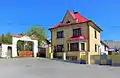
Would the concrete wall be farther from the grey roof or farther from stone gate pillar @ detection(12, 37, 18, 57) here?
the grey roof

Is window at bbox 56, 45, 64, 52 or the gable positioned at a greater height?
the gable

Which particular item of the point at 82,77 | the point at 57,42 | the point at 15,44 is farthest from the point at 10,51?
the point at 82,77

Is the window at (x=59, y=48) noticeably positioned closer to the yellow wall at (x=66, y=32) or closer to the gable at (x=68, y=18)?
A: the yellow wall at (x=66, y=32)

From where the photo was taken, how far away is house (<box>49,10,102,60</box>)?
105 ft

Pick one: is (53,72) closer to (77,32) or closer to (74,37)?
(74,37)

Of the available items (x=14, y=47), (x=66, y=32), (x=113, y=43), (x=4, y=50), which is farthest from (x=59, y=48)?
(x=113, y=43)

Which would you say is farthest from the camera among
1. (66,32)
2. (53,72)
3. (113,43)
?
(113,43)

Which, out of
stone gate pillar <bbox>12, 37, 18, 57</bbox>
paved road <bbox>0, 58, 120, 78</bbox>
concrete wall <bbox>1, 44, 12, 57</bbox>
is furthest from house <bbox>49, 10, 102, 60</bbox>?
paved road <bbox>0, 58, 120, 78</bbox>

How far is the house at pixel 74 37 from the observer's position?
105ft

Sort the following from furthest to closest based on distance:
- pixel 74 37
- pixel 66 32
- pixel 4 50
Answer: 1. pixel 66 32
2. pixel 74 37
3. pixel 4 50

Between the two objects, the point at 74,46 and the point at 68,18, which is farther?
the point at 68,18

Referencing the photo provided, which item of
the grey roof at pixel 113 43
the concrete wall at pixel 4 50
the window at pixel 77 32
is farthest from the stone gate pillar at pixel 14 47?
the grey roof at pixel 113 43

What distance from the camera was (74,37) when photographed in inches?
1307

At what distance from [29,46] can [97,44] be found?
40.4 ft
